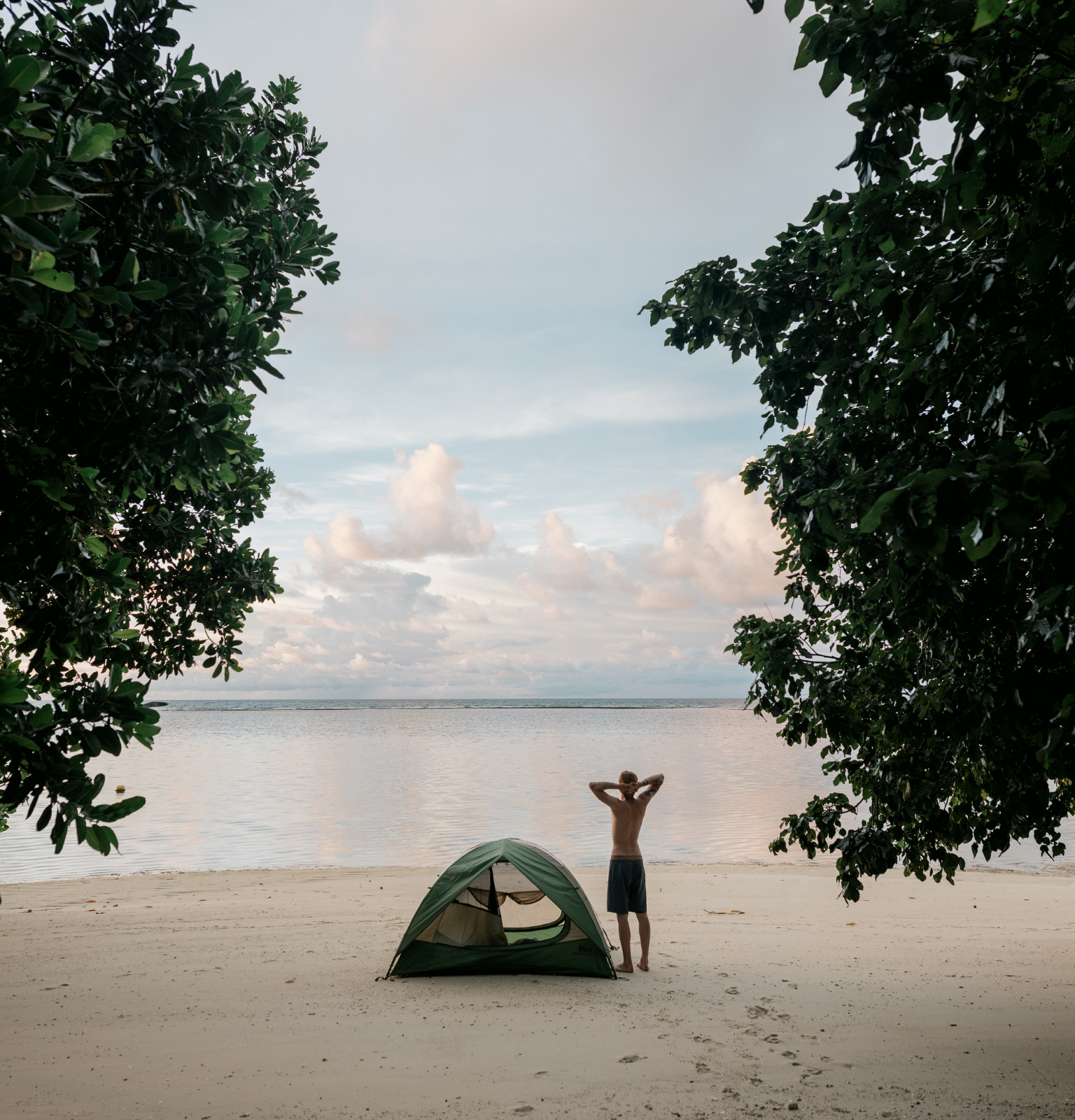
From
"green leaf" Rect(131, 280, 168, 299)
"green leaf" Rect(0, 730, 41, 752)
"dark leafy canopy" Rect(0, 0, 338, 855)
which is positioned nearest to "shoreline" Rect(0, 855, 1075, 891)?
"dark leafy canopy" Rect(0, 0, 338, 855)

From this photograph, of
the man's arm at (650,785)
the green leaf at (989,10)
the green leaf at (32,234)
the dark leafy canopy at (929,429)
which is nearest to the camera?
the green leaf at (989,10)

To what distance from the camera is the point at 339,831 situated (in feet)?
75.2

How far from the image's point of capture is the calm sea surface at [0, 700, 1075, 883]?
19547 mm

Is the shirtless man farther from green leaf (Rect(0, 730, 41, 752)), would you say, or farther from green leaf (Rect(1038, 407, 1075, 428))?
green leaf (Rect(1038, 407, 1075, 428))

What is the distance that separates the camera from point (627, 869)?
9.19m

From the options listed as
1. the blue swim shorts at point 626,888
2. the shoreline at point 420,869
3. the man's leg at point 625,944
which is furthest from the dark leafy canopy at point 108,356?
the shoreline at point 420,869

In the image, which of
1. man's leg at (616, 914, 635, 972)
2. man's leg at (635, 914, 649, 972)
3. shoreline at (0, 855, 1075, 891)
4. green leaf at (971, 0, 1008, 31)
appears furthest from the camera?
shoreline at (0, 855, 1075, 891)

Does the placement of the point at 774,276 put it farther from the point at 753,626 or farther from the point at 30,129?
the point at 30,129

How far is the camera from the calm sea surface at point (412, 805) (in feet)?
64.1

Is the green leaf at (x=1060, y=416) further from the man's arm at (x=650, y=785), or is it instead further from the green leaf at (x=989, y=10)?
the man's arm at (x=650, y=785)

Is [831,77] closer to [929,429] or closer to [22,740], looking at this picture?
[929,429]

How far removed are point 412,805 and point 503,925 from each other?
740 inches

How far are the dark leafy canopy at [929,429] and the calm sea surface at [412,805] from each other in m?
9.58

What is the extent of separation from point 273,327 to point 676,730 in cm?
8296
